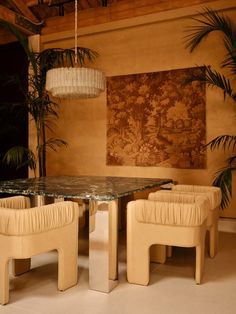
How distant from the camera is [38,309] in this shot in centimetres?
223

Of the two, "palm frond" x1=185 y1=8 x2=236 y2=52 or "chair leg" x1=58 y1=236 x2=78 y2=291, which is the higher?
"palm frond" x1=185 y1=8 x2=236 y2=52

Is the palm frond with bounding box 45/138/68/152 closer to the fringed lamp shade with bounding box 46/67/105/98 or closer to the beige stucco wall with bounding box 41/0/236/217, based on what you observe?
the beige stucco wall with bounding box 41/0/236/217

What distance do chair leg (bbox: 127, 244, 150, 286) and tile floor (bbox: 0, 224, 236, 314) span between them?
0.18 feet

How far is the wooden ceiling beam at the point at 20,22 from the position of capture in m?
5.25

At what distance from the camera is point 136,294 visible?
2.48 meters

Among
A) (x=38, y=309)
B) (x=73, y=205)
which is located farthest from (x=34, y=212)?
(x=38, y=309)

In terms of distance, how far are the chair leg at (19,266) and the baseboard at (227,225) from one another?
276cm

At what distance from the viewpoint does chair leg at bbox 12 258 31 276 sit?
9.30ft

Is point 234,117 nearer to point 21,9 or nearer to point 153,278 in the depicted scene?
point 153,278

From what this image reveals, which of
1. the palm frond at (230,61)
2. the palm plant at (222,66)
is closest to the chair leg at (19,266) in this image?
the palm plant at (222,66)

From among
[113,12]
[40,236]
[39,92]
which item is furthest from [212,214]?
[113,12]

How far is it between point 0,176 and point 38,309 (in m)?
4.60

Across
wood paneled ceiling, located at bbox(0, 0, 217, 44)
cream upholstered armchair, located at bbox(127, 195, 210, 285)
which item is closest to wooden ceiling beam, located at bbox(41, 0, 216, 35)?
wood paneled ceiling, located at bbox(0, 0, 217, 44)

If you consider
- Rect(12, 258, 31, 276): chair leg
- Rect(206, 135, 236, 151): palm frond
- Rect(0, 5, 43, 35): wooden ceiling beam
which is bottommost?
Rect(12, 258, 31, 276): chair leg
